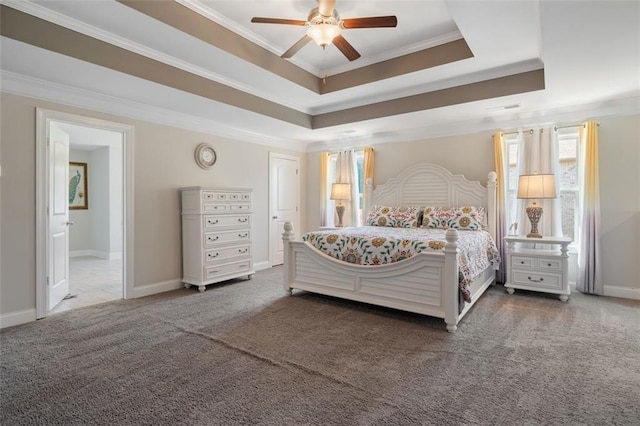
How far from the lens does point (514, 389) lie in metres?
2.03

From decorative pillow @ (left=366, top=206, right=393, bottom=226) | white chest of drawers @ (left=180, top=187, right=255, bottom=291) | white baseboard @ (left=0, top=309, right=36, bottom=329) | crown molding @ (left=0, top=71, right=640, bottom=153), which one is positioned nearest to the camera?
white baseboard @ (left=0, top=309, right=36, bottom=329)

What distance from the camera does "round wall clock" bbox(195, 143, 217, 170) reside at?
187 inches

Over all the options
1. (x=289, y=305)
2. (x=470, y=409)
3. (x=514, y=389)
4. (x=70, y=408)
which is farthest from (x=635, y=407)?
(x=70, y=408)

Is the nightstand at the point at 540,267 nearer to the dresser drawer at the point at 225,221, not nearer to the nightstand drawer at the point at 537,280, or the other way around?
the nightstand drawer at the point at 537,280

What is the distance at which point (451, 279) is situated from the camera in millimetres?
2912

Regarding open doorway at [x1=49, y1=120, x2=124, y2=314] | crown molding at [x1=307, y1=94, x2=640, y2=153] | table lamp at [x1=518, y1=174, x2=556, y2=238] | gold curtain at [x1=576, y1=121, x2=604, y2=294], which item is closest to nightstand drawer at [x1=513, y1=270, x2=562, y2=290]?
table lamp at [x1=518, y1=174, x2=556, y2=238]

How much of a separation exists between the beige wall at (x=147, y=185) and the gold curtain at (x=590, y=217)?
4.47 m

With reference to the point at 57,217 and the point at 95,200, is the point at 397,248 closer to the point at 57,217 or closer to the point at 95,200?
the point at 57,217

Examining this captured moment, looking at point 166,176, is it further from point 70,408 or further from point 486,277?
point 486,277

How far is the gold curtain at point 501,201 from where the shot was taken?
14.7ft

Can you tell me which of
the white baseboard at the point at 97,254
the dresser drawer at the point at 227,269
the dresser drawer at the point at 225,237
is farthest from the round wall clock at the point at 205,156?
the white baseboard at the point at 97,254

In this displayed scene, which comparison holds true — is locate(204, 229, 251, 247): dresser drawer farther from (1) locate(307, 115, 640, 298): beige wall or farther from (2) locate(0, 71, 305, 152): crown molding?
(1) locate(307, 115, 640, 298): beige wall

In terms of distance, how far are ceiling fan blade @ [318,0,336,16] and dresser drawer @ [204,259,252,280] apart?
3318 mm

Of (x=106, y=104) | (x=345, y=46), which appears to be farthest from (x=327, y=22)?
(x=106, y=104)
